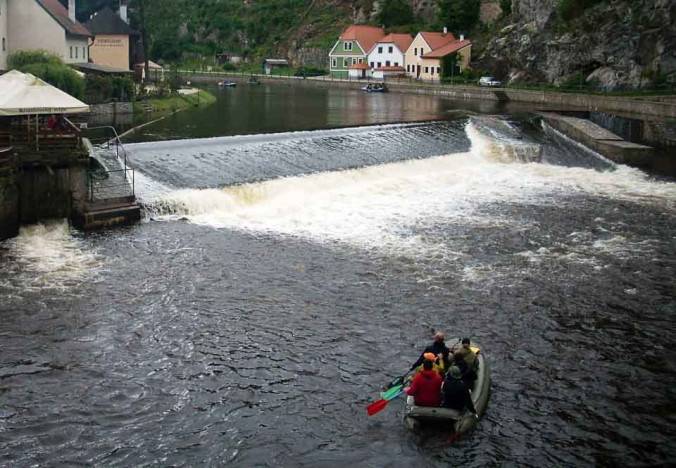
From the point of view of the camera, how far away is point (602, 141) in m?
40.3

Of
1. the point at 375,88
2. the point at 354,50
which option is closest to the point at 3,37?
the point at 375,88

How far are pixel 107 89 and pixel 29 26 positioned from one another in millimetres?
8679

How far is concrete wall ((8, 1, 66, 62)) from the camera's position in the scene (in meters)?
54.7

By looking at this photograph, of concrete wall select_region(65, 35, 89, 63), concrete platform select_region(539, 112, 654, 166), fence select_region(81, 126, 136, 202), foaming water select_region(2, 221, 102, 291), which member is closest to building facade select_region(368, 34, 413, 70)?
concrete wall select_region(65, 35, 89, 63)

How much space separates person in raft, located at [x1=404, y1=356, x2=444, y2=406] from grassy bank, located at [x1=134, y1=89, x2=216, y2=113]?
144 feet

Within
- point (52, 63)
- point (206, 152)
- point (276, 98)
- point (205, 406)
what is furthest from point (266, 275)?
point (276, 98)

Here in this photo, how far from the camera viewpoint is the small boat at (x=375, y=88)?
87738 millimetres

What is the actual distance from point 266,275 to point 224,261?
1.65 meters

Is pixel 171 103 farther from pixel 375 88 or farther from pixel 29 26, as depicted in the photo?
pixel 375 88

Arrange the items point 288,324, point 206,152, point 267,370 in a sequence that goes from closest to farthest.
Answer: point 267,370
point 288,324
point 206,152

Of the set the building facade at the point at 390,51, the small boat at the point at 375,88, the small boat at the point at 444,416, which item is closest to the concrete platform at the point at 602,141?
the small boat at the point at 444,416

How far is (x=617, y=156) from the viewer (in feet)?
127

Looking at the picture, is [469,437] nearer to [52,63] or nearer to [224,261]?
[224,261]

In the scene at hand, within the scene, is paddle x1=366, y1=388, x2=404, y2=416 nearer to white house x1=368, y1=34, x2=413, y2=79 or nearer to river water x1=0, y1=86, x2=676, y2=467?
river water x1=0, y1=86, x2=676, y2=467
